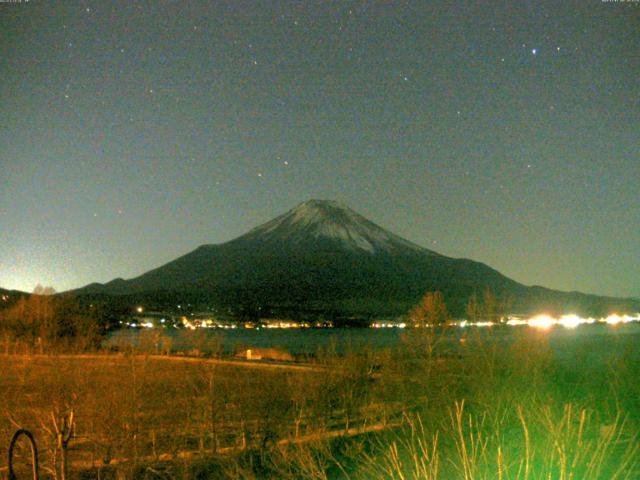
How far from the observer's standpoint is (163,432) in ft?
60.0

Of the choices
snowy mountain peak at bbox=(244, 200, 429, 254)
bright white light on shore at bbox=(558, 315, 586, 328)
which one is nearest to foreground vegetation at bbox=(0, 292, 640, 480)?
bright white light on shore at bbox=(558, 315, 586, 328)

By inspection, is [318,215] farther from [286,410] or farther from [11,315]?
[286,410]

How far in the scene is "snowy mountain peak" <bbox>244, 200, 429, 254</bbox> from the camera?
474 ft

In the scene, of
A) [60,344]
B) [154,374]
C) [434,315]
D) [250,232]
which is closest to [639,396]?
[434,315]

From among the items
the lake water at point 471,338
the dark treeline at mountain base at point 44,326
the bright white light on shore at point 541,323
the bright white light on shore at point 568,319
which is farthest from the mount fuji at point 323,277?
the dark treeline at mountain base at point 44,326

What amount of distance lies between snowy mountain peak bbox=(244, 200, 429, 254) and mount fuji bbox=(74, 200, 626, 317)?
0.22 metres

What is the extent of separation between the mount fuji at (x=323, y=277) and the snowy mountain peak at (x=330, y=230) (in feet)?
0.71

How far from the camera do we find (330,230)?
149 meters

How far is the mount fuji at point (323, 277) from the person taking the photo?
116562mm

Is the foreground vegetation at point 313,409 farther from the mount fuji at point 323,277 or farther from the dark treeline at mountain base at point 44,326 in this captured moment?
the mount fuji at point 323,277

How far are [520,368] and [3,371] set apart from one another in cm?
2453

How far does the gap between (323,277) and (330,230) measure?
19.1m

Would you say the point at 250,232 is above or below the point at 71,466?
above

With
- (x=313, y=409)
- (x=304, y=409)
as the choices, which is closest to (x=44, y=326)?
(x=304, y=409)
